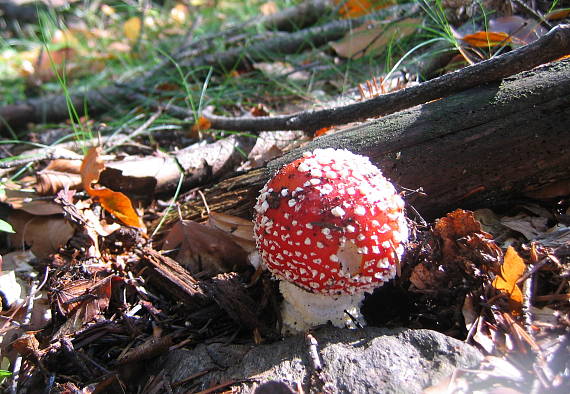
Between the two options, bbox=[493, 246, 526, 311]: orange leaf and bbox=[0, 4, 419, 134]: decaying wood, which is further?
bbox=[0, 4, 419, 134]: decaying wood

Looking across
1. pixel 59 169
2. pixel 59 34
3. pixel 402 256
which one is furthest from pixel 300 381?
pixel 59 34

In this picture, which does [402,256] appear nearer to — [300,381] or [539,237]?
[539,237]

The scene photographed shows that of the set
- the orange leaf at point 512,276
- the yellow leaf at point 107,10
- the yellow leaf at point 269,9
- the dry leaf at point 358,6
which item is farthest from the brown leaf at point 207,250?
the yellow leaf at point 107,10

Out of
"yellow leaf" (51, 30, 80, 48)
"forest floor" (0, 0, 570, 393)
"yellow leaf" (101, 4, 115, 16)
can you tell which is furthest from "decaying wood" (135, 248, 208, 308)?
"yellow leaf" (101, 4, 115, 16)

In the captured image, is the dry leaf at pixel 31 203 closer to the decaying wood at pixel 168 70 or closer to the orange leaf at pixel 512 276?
the decaying wood at pixel 168 70

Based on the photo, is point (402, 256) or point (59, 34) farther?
point (59, 34)

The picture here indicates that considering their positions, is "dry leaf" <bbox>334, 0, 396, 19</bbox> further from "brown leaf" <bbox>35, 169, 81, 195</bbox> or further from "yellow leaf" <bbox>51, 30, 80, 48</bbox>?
"yellow leaf" <bbox>51, 30, 80, 48</bbox>

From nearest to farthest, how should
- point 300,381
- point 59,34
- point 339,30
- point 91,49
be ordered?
point 300,381 < point 339,30 < point 91,49 < point 59,34
